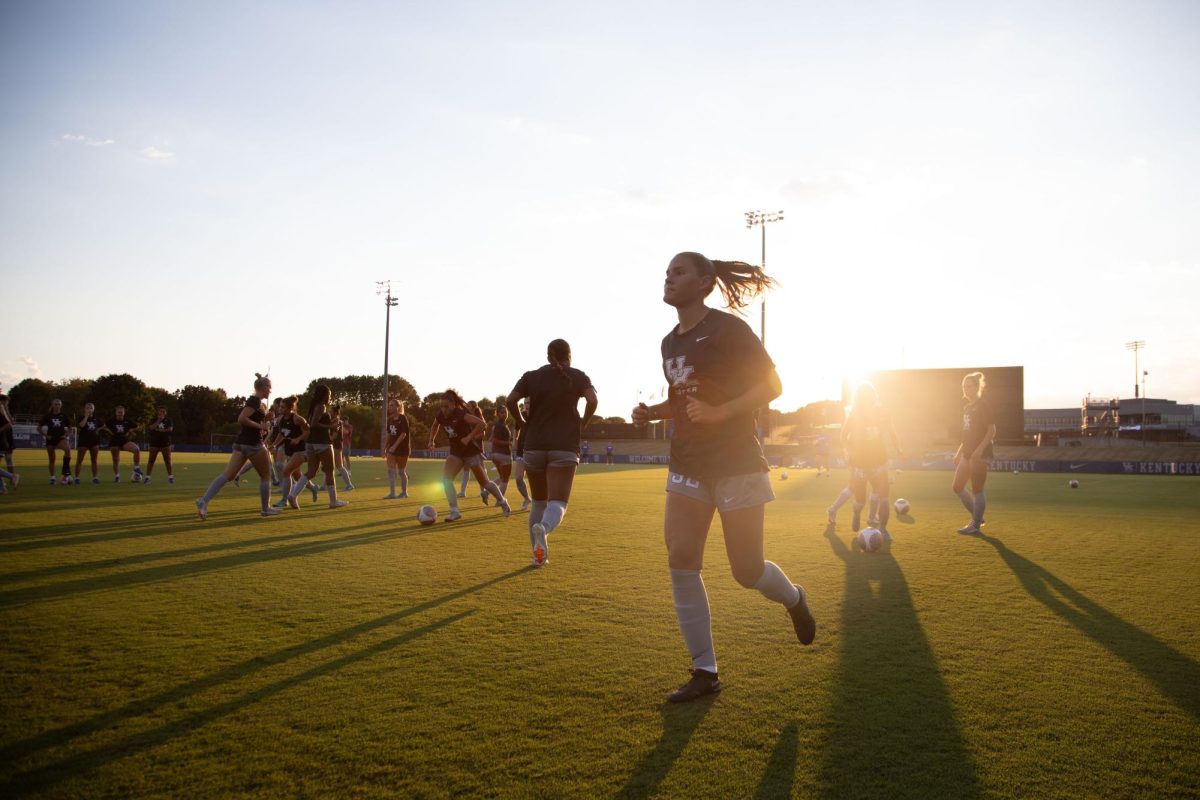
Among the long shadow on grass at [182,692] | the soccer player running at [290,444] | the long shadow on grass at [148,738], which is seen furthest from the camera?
the soccer player running at [290,444]

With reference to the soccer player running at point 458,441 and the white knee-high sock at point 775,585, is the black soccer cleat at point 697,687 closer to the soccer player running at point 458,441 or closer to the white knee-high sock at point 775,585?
the white knee-high sock at point 775,585

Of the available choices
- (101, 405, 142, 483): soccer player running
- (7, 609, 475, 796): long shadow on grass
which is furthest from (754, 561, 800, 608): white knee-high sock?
(101, 405, 142, 483): soccer player running

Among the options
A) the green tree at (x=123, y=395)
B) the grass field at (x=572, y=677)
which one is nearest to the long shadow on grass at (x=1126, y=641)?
the grass field at (x=572, y=677)

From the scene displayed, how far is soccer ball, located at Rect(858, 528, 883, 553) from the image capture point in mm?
9086

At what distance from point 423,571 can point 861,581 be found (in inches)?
177

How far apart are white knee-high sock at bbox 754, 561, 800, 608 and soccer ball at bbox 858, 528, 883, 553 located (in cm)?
509

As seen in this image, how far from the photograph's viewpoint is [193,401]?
109m

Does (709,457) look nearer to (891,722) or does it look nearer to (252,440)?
(891,722)

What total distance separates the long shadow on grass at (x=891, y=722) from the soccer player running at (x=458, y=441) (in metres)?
7.66

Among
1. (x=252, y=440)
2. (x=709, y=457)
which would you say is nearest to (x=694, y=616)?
(x=709, y=457)

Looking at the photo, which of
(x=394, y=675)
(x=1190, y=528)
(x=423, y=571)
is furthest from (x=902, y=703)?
(x=1190, y=528)

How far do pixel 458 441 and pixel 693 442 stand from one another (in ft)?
28.6

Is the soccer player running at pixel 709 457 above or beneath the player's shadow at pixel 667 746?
above

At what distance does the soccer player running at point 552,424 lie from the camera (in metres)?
7.90
